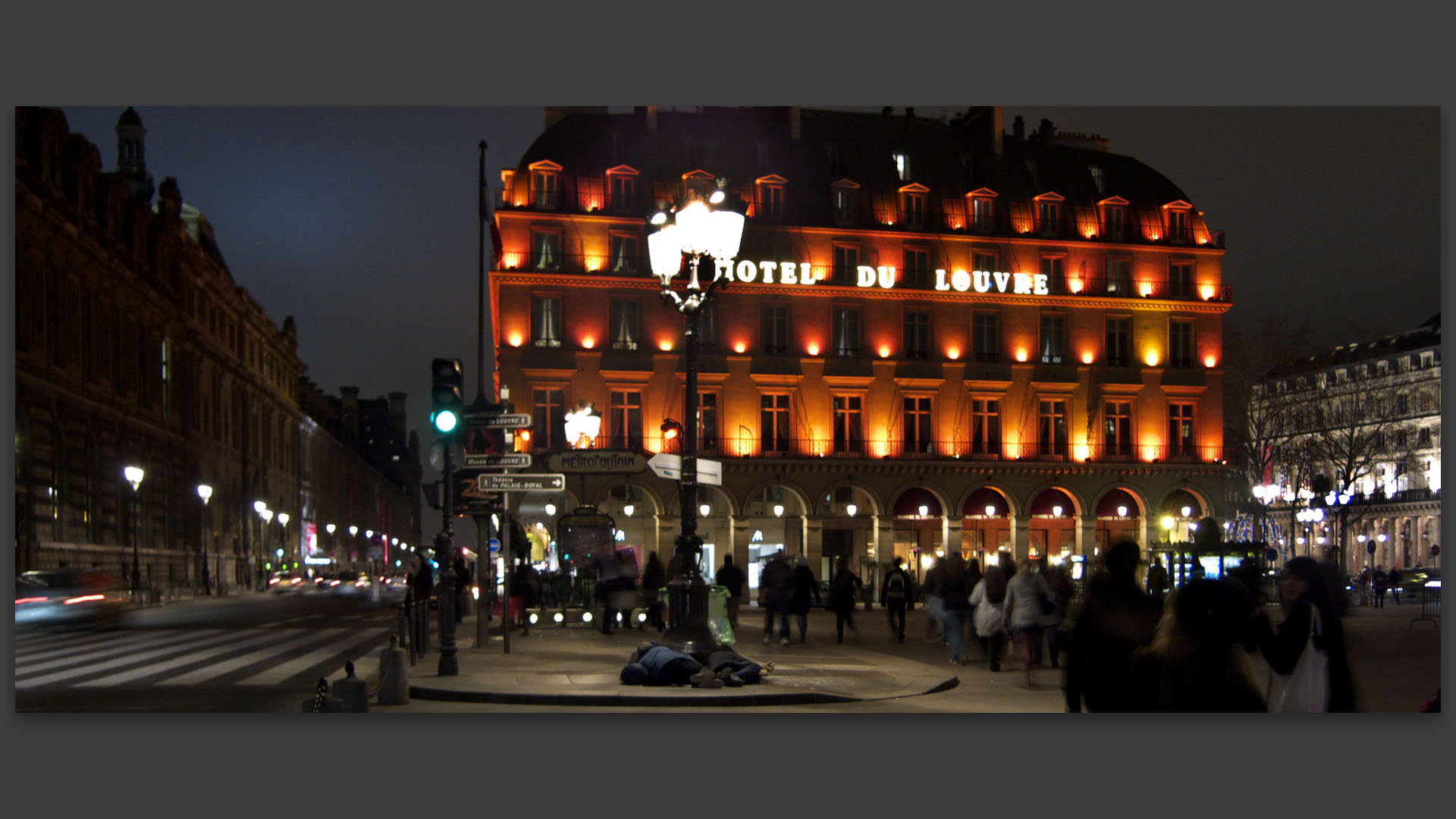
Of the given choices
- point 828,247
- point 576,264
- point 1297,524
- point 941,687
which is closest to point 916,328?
point 828,247

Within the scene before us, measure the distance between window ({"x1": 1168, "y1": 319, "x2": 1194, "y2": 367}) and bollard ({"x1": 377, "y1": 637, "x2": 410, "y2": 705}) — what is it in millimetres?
50340

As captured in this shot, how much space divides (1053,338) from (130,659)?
4419 cm

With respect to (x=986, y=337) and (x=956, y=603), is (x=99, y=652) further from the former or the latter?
(x=986, y=337)

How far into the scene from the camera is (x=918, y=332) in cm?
5850

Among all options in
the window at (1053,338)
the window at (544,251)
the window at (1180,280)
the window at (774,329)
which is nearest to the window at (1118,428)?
the window at (1053,338)

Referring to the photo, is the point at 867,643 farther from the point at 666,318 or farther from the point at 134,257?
the point at 134,257

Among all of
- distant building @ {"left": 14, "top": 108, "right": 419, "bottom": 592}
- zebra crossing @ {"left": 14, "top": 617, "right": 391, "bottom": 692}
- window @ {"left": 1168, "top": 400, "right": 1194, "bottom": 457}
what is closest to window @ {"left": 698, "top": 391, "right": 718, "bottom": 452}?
window @ {"left": 1168, "top": 400, "right": 1194, "bottom": 457}

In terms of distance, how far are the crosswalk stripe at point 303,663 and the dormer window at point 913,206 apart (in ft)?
116

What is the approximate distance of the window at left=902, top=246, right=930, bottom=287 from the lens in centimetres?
5853

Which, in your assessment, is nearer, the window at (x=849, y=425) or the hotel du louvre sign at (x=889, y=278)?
the hotel du louvre sign at (x=889, y=278)

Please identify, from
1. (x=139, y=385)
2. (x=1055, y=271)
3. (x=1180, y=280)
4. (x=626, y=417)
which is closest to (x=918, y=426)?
(x=1055, y=271)

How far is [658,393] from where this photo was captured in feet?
181

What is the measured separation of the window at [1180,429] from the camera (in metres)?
60.1

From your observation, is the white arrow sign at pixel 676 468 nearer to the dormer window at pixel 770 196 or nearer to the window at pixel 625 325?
the window at pixel 625 325
